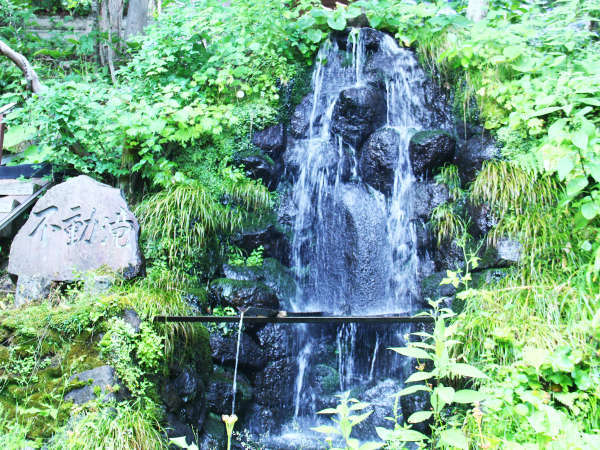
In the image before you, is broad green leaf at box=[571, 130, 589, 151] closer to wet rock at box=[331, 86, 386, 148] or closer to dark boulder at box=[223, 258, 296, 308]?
wet rock at box=[331, 86, 386, 148]

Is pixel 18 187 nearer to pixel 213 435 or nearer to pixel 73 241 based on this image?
pixel 73 241

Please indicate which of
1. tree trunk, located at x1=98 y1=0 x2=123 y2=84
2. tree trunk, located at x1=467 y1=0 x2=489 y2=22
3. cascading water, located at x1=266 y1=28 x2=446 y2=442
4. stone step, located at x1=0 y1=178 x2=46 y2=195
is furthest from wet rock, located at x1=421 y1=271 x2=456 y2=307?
tree trunk, located at x1=98 y1=0 x2=123 y2=84

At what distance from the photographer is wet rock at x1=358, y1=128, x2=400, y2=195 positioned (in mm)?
6789

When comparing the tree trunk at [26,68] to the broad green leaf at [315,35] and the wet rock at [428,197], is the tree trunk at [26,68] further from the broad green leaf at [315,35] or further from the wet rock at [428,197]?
the wet rock at [428,197]

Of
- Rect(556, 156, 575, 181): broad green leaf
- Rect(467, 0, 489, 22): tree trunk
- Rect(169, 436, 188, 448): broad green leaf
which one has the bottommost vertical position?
Rect(169, 436, 188, 448): broad green leaf

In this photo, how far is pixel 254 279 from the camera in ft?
19.8

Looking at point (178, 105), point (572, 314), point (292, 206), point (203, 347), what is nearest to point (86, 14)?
point (178, 105)

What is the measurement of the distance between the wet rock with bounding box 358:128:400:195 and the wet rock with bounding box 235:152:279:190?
1293 millimetres

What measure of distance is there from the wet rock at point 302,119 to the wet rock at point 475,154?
2169mm

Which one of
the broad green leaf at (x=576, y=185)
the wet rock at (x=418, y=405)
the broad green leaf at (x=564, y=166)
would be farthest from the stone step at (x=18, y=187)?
the broad green leaf at (x=576, y=185)

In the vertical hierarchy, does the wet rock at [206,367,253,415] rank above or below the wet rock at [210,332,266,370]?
below

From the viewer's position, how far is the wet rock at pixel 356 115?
710 cm

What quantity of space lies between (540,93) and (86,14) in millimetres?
9319

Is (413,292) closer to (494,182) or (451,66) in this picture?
(494,182)
